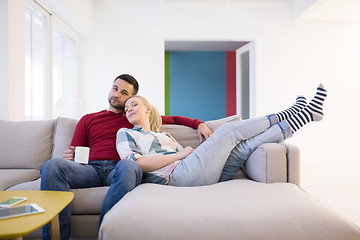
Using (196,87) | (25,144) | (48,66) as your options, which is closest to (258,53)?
(196,87)

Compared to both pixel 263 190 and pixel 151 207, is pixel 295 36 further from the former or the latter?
pixel 151 207

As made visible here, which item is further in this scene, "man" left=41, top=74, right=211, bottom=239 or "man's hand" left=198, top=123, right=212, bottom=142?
"man's hand" left=198, top=123, right=212, bottom=142

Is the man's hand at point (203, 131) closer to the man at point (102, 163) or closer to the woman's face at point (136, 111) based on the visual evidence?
the man at point (102, 163)

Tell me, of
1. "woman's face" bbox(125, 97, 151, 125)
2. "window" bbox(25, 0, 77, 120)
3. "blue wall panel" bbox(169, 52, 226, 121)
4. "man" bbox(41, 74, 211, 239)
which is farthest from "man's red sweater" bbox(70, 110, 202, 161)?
"blue wall panel" bbox(169, 52, 226, 121)

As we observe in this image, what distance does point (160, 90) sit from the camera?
538 centimetres

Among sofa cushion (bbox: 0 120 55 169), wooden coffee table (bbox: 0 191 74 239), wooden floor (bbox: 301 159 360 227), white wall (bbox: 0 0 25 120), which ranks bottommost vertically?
wooden floor (bbox: 301 159 360 227)

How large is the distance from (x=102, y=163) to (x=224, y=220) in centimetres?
95

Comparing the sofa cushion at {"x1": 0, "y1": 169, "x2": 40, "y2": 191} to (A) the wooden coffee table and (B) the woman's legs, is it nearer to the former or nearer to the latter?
(A) the wooden coffee table

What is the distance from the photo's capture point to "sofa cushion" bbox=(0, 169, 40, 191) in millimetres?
1903

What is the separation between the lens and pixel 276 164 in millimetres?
1751

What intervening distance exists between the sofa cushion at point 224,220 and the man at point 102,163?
20 cm

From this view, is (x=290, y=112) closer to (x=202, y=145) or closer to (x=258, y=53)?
(x=202, y=145)

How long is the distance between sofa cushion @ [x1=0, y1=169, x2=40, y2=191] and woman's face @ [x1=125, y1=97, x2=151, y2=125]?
0.78m

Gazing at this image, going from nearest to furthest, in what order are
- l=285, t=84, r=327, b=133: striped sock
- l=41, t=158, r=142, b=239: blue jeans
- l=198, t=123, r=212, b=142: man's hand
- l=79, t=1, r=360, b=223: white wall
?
l=41, t=158, r=142, b=239: blue jeans < l=285, t=84, r=327, b=133: striped sock < l=198, t=123, r=212, b=142: man's hand < l=79, t=1, r=360, b=223: white wall
